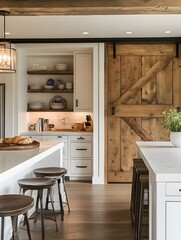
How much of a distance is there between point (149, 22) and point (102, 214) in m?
2.96

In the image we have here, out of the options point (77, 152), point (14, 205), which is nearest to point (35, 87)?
point (77, 152)

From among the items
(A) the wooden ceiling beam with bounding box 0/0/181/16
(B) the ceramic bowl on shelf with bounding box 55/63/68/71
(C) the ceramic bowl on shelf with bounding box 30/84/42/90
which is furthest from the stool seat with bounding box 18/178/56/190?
(B) the ceramic bowl on shelf with bounding box 55/63/68/71

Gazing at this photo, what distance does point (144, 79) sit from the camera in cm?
694

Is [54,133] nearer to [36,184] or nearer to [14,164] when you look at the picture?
[36,184]

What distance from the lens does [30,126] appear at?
7.63 metres

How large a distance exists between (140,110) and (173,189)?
4.58 metres

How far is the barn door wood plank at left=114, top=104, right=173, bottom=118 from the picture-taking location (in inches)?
273

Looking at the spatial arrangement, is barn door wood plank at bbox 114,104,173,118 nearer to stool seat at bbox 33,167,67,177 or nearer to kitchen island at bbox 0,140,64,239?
kitchen island at bbox 0,140,64,239

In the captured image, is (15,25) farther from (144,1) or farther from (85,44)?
(144,1)

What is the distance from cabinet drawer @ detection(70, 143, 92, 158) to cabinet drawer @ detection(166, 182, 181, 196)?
15.4 ft

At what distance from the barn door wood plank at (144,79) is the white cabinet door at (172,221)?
182 inches

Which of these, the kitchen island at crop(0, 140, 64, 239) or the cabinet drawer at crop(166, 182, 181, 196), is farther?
the kitchen island at crop(0, 140, 64, 239)

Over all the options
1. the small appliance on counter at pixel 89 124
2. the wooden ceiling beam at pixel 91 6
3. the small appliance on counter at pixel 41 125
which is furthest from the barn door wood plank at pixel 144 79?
the wooden ceiling beam at pixel 91 6

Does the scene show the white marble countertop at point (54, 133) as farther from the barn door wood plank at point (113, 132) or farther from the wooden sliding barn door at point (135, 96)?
the wooden sliding barn door at point (135, 96)
